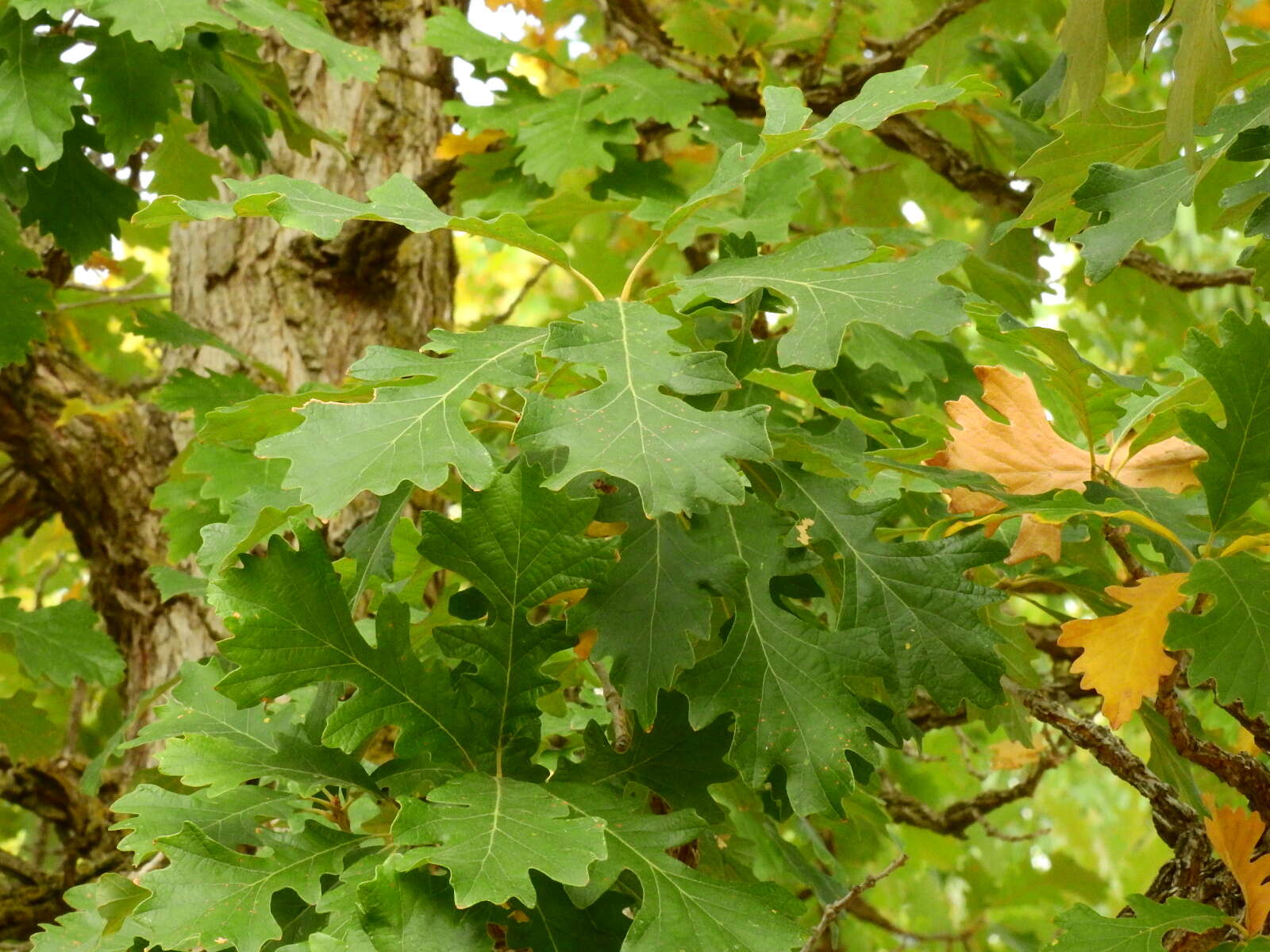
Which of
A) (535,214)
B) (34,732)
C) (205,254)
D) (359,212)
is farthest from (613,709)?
(205,254)

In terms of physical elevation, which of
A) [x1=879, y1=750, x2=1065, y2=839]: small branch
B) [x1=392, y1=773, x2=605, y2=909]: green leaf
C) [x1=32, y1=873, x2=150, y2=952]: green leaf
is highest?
[x1=392, y1=773, x2=605, y2=909]: green leaf

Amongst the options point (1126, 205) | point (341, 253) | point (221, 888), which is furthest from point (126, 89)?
point (1126, 205)

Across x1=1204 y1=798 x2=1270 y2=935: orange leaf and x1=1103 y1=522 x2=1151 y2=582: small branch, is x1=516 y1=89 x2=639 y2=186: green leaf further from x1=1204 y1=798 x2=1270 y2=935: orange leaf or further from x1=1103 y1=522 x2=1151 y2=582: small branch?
x1=1204 y1=798 x2=1270 y2=935: orange leaf

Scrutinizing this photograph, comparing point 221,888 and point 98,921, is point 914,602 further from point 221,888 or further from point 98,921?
point 98,921

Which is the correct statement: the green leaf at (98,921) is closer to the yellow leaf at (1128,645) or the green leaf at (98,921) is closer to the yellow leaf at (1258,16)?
the yellow leaf at (1128,645)

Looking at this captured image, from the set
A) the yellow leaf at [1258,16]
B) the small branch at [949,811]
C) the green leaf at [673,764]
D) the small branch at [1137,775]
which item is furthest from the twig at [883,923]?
the yellow leaf at [1258,16]

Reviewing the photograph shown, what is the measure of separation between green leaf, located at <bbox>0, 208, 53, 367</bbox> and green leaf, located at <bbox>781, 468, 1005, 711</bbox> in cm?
126

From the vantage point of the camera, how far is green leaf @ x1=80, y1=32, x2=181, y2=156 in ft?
4.90

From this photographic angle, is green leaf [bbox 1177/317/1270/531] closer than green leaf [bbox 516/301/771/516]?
No

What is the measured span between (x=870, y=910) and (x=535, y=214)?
1.46m

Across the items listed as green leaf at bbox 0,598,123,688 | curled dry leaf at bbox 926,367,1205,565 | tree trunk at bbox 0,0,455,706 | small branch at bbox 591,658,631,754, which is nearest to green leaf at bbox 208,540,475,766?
small branch at bbox 591,658,631,754

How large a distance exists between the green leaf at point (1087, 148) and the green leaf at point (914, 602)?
362mm

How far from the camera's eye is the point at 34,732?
5.65 feet

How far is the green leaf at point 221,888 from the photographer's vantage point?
78 cm
